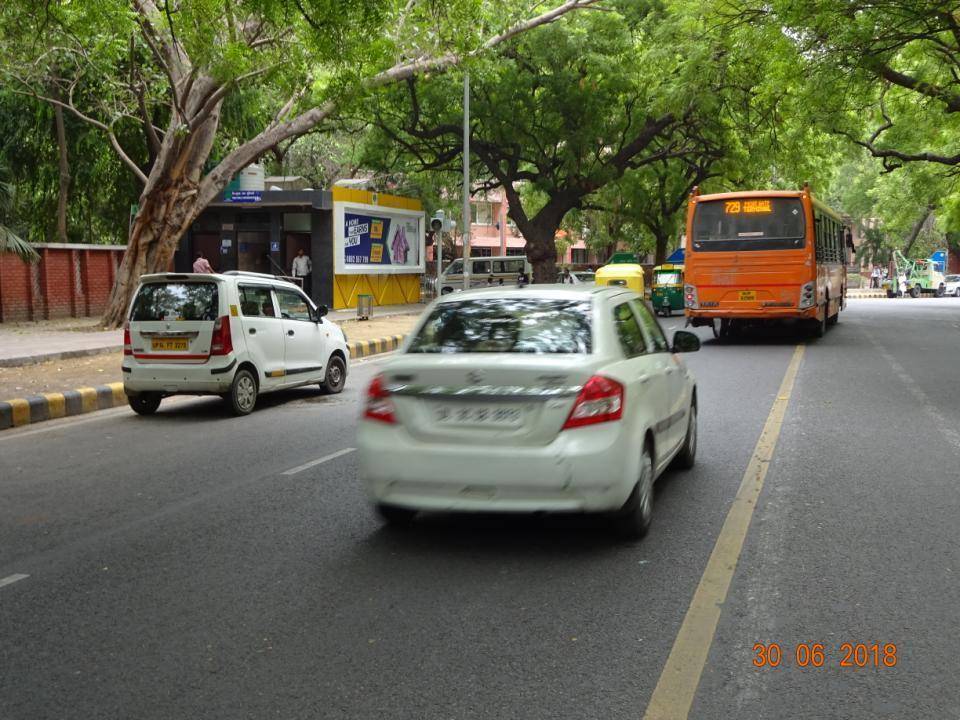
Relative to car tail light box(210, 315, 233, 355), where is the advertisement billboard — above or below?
above

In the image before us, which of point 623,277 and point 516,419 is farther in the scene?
point 623,277

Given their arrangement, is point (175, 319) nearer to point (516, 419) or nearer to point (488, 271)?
point (516, 419)

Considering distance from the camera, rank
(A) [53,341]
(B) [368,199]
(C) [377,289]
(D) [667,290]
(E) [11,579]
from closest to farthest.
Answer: (E) [11,579] < (A) [53,341] < (D) [667,290] < (B) [368,199] < (C) [377,289]

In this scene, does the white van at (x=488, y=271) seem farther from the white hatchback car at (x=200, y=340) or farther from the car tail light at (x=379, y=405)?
the car tail light at (x=379, y=405)

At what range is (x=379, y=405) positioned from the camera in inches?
218

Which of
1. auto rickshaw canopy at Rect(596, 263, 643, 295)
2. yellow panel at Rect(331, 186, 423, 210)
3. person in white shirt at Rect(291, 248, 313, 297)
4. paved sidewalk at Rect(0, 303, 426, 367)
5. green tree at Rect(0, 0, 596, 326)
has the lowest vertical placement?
paved sidewalk at Rect(0, 303, 426, 367)

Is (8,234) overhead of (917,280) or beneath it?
overhead

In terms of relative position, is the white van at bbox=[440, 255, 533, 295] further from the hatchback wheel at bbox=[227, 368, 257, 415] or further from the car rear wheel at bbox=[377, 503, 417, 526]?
the car rear wheel at bbox=[377, 503, 417, 526]

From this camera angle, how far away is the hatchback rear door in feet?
35.4

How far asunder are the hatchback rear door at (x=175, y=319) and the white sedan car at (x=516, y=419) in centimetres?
555

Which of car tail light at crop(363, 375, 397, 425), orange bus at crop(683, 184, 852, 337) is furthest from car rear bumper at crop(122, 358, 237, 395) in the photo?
orange bus at crop(683, 184, 852, 337)

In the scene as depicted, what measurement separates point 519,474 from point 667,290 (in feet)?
83.9

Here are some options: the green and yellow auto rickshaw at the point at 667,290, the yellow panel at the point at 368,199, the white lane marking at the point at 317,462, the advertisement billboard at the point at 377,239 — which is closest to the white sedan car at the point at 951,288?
the green and yellow auto rickshaw at the point at 667,290

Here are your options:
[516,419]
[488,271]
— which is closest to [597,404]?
[516,419]
